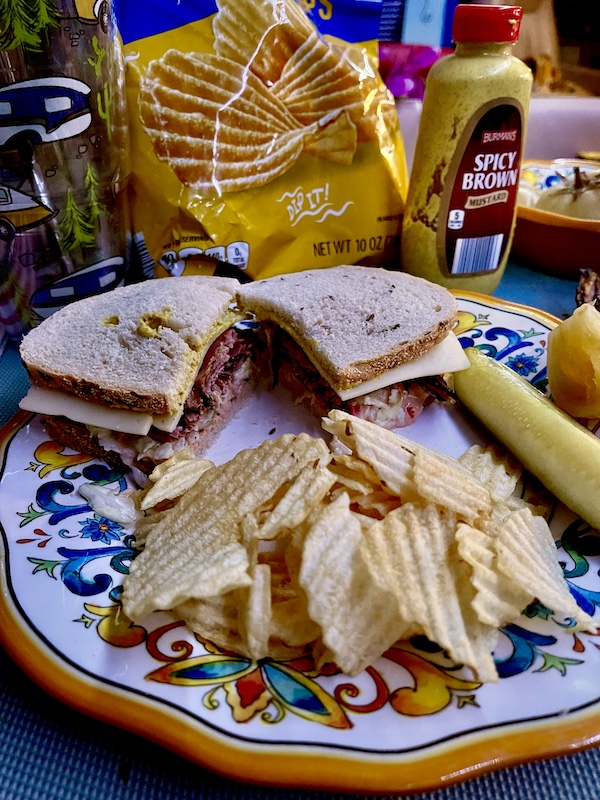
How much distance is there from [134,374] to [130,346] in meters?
0.09

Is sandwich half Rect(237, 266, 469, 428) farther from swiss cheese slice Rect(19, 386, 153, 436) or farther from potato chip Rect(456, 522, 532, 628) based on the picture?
potato chip Rect(456, 522, 532, 628)

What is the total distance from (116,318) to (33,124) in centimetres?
49

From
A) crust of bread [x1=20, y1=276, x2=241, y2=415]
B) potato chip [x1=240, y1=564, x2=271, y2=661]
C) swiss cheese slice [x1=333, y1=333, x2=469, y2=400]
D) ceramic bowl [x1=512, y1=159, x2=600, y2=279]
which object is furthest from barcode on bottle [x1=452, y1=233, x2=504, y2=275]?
potato chip [x1=240, y1=564, x2=271, y2=661]

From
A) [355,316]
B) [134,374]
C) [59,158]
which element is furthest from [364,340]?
[59,158]

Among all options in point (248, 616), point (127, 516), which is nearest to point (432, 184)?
point (127, 516)

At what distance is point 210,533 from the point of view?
0.92m

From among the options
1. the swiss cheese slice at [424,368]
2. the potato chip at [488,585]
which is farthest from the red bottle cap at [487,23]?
the potato chip at [488,585]

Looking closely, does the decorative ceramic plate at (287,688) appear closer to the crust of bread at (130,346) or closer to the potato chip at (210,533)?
the potato chip at (210,533)

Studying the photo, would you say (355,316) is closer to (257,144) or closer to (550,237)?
(257,144)

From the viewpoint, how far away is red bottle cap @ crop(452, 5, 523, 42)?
1487mm

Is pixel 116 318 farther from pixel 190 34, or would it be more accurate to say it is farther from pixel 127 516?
pixel 190 34

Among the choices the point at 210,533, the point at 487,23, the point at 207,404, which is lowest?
the point at 207,404

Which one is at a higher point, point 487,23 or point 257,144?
point 487,23

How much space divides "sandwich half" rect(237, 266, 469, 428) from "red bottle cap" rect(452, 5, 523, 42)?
0.64m
